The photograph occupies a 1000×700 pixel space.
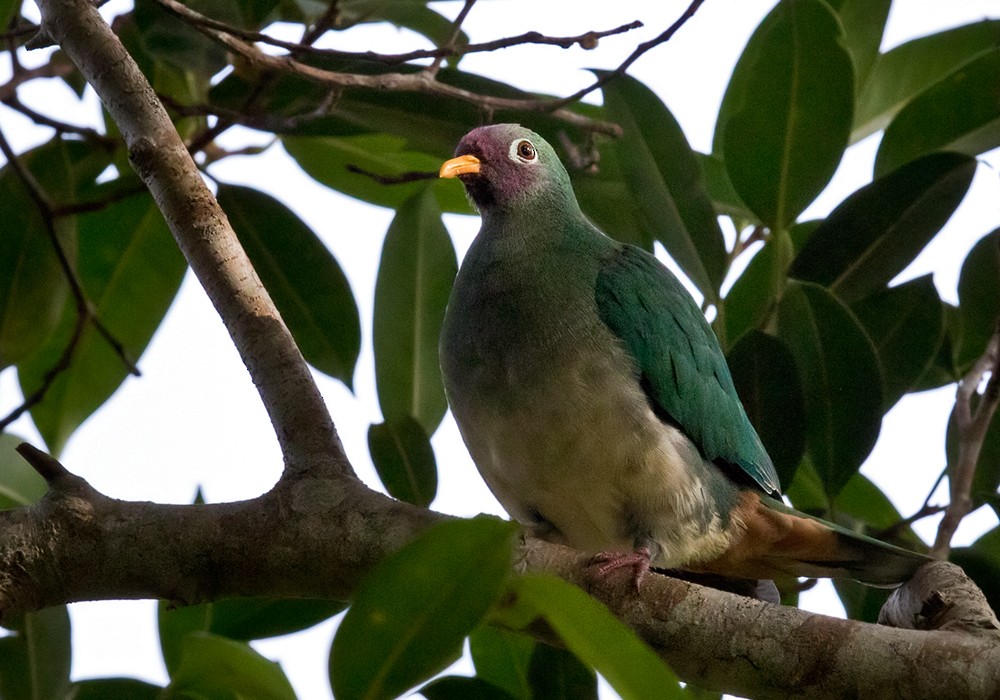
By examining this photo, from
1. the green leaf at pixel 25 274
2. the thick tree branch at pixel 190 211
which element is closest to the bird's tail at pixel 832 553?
the thick tree branch at pixel 190 211

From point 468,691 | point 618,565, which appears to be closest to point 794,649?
point 618,565

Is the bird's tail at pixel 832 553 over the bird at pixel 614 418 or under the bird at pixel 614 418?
under

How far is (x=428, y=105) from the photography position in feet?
9.77

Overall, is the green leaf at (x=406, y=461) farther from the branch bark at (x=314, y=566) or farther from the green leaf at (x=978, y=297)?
the green leaf at (x=978, y=297)

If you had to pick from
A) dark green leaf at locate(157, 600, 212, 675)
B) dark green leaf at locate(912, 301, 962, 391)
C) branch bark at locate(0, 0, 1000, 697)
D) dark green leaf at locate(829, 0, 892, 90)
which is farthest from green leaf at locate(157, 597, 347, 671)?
dark green leaf at locate(829, 0, 892, 90)

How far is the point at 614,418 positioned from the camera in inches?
98.4

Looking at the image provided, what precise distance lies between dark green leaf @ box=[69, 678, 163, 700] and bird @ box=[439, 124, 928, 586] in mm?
859

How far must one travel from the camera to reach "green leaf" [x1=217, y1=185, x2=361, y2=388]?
3018 mm

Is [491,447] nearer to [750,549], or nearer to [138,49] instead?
[750,549]

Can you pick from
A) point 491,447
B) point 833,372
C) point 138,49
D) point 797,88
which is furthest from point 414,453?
point 138,49

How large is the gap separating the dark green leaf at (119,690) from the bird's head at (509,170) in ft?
4.52

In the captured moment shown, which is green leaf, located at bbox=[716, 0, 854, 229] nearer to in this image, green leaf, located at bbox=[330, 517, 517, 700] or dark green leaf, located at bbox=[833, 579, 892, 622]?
dark green leaf, located at bbox=[833, 579, 892, 622]

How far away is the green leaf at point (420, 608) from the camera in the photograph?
4.50 feet

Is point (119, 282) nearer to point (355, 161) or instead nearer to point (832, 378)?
point (355, 161)
